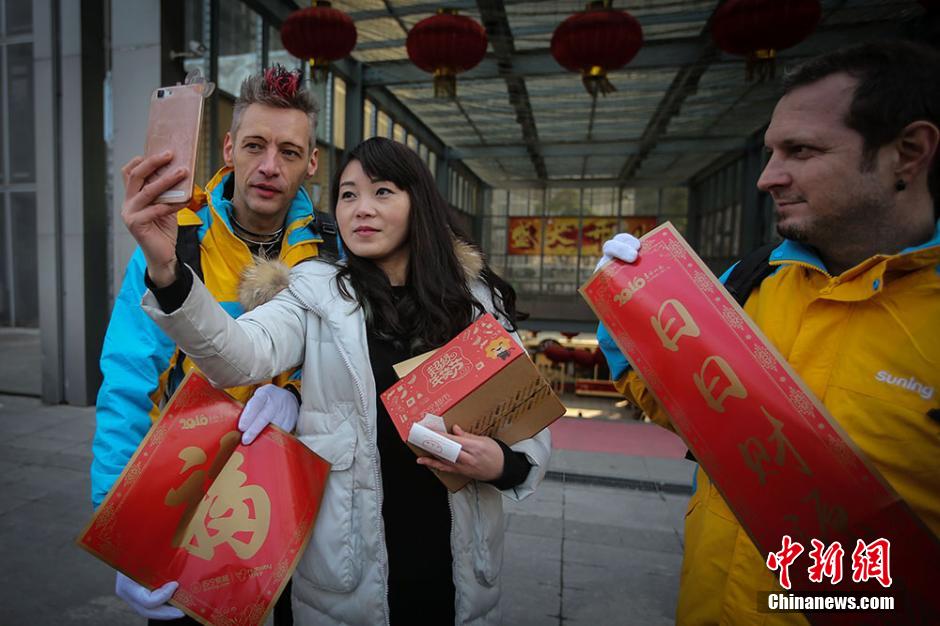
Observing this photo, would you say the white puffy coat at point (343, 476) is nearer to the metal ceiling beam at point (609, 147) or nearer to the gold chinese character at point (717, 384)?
the gold chinese character at point (717, 384)

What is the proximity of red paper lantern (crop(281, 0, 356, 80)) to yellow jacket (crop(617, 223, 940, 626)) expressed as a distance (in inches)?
189

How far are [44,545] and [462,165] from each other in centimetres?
1324

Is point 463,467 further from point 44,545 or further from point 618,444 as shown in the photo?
point 618,444

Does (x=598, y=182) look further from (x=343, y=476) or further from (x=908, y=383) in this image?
(x=343, y=476)

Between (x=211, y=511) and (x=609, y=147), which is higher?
(x=609, y=147)

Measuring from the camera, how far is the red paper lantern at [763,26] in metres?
3.80

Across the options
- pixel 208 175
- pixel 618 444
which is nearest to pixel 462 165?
pixel 208 175

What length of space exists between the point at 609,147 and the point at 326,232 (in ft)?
38.3

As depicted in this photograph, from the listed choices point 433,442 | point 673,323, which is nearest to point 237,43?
point 433,442

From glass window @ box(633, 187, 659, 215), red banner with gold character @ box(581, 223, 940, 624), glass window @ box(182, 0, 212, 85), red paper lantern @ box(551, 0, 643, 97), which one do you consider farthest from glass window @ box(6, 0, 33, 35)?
glass window @ box(633, 187, 659, 215)

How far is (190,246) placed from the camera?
1.50 meters

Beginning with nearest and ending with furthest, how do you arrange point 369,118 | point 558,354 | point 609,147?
point 369,118
point 558,354
point 609,147

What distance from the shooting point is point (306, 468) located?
1273mm

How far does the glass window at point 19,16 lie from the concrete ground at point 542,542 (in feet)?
19.9
